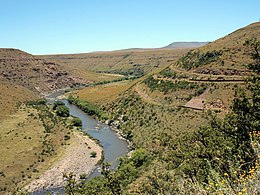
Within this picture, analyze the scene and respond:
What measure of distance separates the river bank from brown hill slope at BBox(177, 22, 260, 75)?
94.3ft

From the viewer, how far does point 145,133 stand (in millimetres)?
48469

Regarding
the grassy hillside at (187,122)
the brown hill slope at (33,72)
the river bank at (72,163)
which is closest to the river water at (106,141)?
the river bank at (72,163)

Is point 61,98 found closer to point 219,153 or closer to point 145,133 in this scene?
point 145,133

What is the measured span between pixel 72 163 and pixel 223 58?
39.3 meters

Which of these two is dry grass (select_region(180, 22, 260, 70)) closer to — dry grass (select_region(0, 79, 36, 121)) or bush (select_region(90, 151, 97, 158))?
bush (select_region(90, 151, 97, 158))

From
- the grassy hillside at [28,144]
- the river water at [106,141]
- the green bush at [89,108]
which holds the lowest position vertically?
the river water at [106,141]

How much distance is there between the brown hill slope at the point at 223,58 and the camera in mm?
54562

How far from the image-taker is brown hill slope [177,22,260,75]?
5456cm

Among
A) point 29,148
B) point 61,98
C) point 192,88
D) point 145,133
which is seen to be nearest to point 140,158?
point 145,133

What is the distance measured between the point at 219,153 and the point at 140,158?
81.5ft

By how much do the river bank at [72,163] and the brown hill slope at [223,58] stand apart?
2874 centimetres

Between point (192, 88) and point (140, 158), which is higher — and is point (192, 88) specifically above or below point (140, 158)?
above

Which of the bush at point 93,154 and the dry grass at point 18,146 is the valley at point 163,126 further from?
the bush at point 93,154

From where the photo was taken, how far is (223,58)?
6053cm
